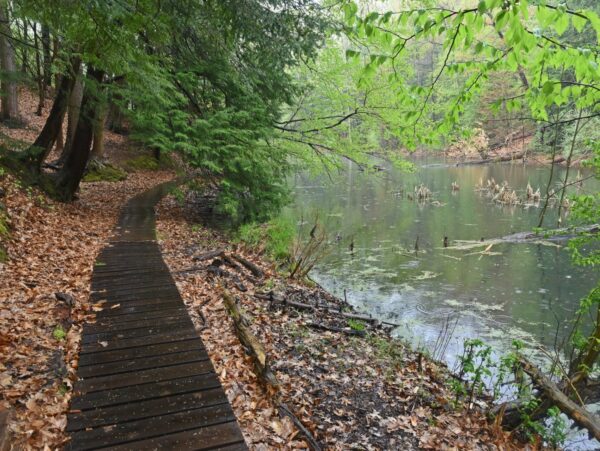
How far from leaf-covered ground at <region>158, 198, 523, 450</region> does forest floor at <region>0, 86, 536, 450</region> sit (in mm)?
16

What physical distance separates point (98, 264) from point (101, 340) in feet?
9.31

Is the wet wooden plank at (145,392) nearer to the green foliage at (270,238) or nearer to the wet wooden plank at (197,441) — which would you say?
the wet wooden plank at (197,441)

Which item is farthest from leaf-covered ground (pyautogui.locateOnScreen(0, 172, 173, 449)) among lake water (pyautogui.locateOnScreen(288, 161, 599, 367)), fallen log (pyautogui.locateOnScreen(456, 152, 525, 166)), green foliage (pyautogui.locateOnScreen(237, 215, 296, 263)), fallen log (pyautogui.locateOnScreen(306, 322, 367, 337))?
fallen log (pyautogui.locateOnScreen(456, 152, 525, 166))

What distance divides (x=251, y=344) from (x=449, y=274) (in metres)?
9.23

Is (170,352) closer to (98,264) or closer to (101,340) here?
(101,340)

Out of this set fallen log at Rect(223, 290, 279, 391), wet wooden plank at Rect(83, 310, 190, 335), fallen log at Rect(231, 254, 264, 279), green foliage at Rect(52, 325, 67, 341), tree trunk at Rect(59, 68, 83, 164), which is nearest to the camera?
fallen log at Rect(223, 290, 279, 391)

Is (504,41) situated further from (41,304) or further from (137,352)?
(41,304)

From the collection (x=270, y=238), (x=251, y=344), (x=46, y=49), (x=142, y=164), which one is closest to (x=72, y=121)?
(x=46, y=49)

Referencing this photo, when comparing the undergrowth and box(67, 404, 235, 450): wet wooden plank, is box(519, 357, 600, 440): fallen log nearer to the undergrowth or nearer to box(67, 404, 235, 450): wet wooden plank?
box(67, 404, 235, 450): wet wooden plank

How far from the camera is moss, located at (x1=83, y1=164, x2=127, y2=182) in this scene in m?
17.2

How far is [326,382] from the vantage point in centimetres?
498

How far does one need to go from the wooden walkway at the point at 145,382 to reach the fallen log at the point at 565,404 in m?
4.04

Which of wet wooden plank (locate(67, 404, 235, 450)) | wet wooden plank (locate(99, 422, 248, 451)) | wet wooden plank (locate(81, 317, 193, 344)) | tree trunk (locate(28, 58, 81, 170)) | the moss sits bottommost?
wet wooden plank (locate(99, 422, 248, 451))

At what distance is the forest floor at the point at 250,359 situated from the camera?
370 centimetres
